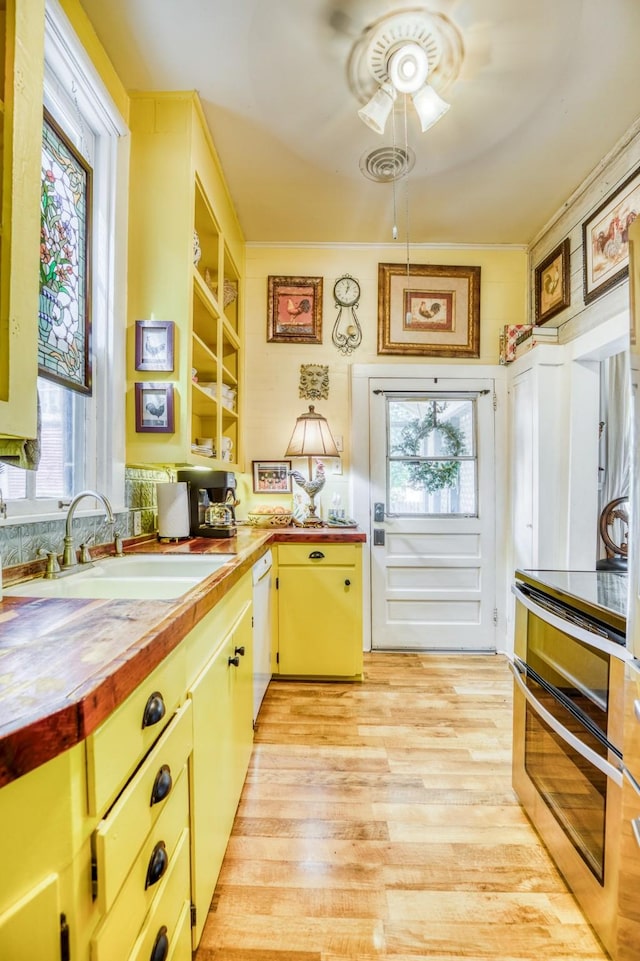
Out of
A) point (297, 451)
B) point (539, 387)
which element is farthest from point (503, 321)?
point (297, 451)

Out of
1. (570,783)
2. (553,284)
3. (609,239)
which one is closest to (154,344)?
(570,783)

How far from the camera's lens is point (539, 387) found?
2586mm

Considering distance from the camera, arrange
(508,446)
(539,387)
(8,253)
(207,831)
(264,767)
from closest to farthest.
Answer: (8,253) → (207,831) → (264,767) → (539,387) → (508,446)

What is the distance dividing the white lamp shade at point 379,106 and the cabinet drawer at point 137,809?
88.5 inches

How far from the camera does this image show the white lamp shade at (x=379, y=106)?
1.72 m

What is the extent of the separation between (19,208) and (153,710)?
3.37 feet

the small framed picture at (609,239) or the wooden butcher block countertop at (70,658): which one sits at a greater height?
the small framed picture at (609,239)

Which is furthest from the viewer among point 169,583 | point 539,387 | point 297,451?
point 297,451

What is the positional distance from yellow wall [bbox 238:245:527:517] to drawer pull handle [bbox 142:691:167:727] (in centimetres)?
234

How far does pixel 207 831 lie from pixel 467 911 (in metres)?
0.79

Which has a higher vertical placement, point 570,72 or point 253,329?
point 570,72

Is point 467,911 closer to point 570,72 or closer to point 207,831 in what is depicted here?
point 207,831

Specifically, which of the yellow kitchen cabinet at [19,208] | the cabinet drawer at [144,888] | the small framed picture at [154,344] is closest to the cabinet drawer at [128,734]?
the cabinet drawer at [144,888]

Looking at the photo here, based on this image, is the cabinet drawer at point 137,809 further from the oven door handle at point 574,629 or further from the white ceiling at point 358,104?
the white ceiling at point 358,104
